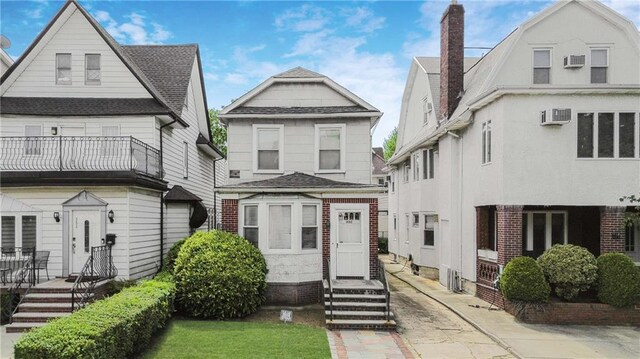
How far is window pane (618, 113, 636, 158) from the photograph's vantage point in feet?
46.3

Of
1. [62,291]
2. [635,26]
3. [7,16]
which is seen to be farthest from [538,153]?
[7,16]

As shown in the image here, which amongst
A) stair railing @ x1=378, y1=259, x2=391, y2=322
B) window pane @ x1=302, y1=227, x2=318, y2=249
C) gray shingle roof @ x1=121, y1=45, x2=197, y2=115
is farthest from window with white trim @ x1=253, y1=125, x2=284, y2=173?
stair railing @ x1=378, y1=259, x2=391, y2=322

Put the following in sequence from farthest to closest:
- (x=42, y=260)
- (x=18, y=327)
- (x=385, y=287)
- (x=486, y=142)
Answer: (x=486, y=142), (x=42, y=260), (x=385, y=287), (x=18, y=327)

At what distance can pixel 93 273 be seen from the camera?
13.2 metres

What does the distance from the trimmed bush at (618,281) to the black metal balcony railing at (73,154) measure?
14830 mm

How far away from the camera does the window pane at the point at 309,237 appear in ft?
48.2

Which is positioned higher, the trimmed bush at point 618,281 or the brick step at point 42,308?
the trimmed bush at point 618,281

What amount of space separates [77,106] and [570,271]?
1709cm

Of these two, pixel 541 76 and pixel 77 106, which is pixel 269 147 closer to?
pixel 77 106

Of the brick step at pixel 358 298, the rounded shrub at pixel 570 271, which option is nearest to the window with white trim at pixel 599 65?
the rounded shrub at pixel 570 271

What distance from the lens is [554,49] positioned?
49.5ft

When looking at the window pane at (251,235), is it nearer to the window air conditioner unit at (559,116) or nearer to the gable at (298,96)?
the gable at (298,96)

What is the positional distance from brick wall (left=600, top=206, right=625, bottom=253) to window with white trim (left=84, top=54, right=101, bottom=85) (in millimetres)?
17978

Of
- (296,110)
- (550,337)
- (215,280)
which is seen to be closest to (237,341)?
(215,280)
